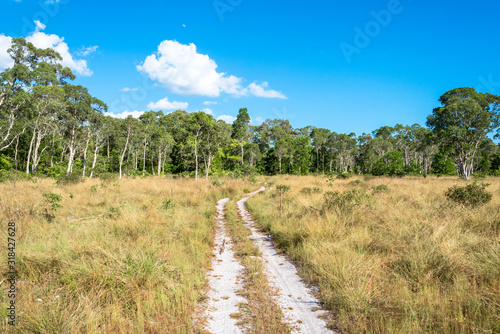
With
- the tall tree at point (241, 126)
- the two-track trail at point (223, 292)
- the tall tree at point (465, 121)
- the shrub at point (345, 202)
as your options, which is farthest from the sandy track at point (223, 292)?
the tall tree at point (241, 126)

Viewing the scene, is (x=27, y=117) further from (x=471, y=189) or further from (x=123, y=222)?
(x=471, y=189)

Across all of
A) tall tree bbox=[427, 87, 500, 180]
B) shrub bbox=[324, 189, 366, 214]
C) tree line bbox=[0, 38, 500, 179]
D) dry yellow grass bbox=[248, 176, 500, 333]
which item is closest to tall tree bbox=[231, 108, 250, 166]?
tree line bbox=[0, 38, 500, 179]

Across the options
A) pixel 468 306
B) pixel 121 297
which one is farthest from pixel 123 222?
pixel 468 306

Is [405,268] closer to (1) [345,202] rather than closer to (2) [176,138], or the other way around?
(1) [345,202]

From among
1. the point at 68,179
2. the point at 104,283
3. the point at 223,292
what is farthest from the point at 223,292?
the point at 68,179

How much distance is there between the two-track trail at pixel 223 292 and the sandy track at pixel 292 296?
0.77 metres

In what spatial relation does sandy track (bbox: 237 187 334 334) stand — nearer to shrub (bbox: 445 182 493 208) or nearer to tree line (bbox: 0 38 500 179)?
shrub (bbox: 445 182 493 208)

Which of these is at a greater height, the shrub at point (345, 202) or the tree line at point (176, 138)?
the tree line at point (176, 138)

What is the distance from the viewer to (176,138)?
5366cm

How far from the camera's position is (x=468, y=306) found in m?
Answer: 3.27

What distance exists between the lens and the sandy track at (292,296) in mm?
3367

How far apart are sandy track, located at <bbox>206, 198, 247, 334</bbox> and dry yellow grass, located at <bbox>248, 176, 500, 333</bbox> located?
1.63 meters

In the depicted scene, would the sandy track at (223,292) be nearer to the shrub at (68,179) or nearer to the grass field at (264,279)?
the grass field at (264,279)

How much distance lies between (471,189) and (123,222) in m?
12.6
